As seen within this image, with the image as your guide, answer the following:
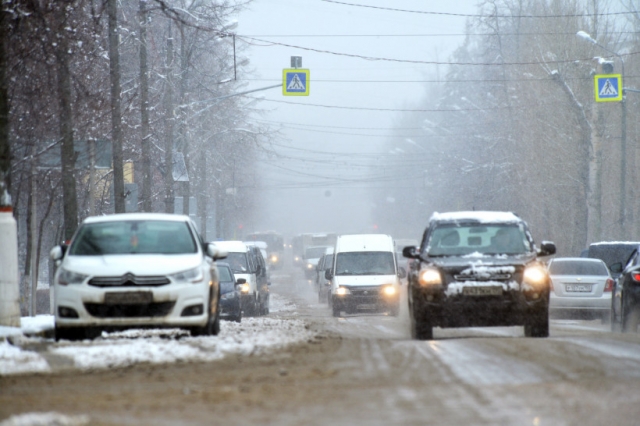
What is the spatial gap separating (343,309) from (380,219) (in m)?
122

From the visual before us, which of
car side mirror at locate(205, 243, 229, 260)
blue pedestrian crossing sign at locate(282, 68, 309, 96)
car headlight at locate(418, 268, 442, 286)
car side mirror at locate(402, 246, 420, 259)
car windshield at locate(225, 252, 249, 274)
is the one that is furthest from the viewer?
blue pedestrian crossing sign at locate(282, 68, 309, 96)

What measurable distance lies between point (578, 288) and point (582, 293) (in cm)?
14

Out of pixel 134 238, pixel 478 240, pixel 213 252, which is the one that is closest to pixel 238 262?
pixel 478 240

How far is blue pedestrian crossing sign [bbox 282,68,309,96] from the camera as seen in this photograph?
110ft

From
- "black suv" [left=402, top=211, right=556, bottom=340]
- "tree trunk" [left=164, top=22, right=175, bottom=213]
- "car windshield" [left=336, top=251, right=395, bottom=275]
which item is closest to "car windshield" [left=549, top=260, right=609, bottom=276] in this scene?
"car windshield" [left=336, top=251, right=395, bottom=275]

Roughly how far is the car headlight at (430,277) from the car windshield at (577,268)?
11.0 metres

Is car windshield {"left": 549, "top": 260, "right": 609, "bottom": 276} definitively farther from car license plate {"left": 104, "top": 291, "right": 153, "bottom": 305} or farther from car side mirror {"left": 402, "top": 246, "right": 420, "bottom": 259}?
car license plate {"left": 104, "top": 291, "right": 153, "bottom": 305}

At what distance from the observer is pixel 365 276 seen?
27.3m

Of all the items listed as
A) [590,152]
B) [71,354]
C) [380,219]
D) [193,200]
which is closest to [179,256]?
[71,354]

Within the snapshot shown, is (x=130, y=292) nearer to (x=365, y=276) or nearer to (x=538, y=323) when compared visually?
(x=538, y=323)

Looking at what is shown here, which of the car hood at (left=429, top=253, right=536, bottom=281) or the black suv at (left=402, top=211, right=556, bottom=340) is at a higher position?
the car hood at (left=429, top=253, right=536, bottom=281)

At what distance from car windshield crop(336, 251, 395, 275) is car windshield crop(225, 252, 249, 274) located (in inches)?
106

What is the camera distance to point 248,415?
6.96m

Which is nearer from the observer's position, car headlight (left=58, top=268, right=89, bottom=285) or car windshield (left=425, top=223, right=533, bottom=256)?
car headlight (left=58, top=268, right=89, bottom=285)
